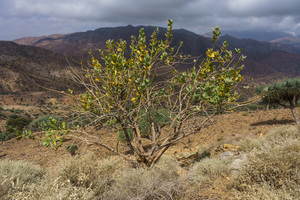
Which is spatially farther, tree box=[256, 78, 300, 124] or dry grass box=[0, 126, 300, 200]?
tree box=[256, 78, 300, 124]

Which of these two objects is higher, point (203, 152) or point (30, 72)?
point (30, 72)

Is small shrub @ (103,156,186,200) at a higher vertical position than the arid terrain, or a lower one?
higher

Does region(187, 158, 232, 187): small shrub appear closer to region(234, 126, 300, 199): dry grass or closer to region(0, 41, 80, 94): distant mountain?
region(234, 126, 300, 199): dry grass

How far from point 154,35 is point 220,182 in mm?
2972

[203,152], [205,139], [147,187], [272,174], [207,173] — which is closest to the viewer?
[147,187]

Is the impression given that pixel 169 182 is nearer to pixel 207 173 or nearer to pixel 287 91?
pixel 207 173

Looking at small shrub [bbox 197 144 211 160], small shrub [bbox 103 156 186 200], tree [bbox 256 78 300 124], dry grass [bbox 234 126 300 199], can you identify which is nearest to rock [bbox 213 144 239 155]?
small shrub [bbox 197 144 211 160]

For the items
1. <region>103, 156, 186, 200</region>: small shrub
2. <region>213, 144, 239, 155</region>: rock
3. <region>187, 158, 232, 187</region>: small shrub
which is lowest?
<region>213, 144, 239, 155</region>: rock

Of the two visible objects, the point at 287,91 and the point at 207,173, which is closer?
the point at 207,173

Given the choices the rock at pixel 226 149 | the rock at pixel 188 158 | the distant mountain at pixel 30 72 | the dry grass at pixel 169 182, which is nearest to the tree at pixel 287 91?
the rock at pixel 226 149

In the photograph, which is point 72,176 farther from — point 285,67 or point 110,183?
point 285,67

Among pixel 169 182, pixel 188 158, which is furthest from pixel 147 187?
pixel 188 158

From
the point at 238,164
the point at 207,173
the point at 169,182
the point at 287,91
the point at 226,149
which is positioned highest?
the point at 287,91

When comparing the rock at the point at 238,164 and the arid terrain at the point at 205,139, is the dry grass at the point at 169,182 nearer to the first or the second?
the rock at the point at 238,164
